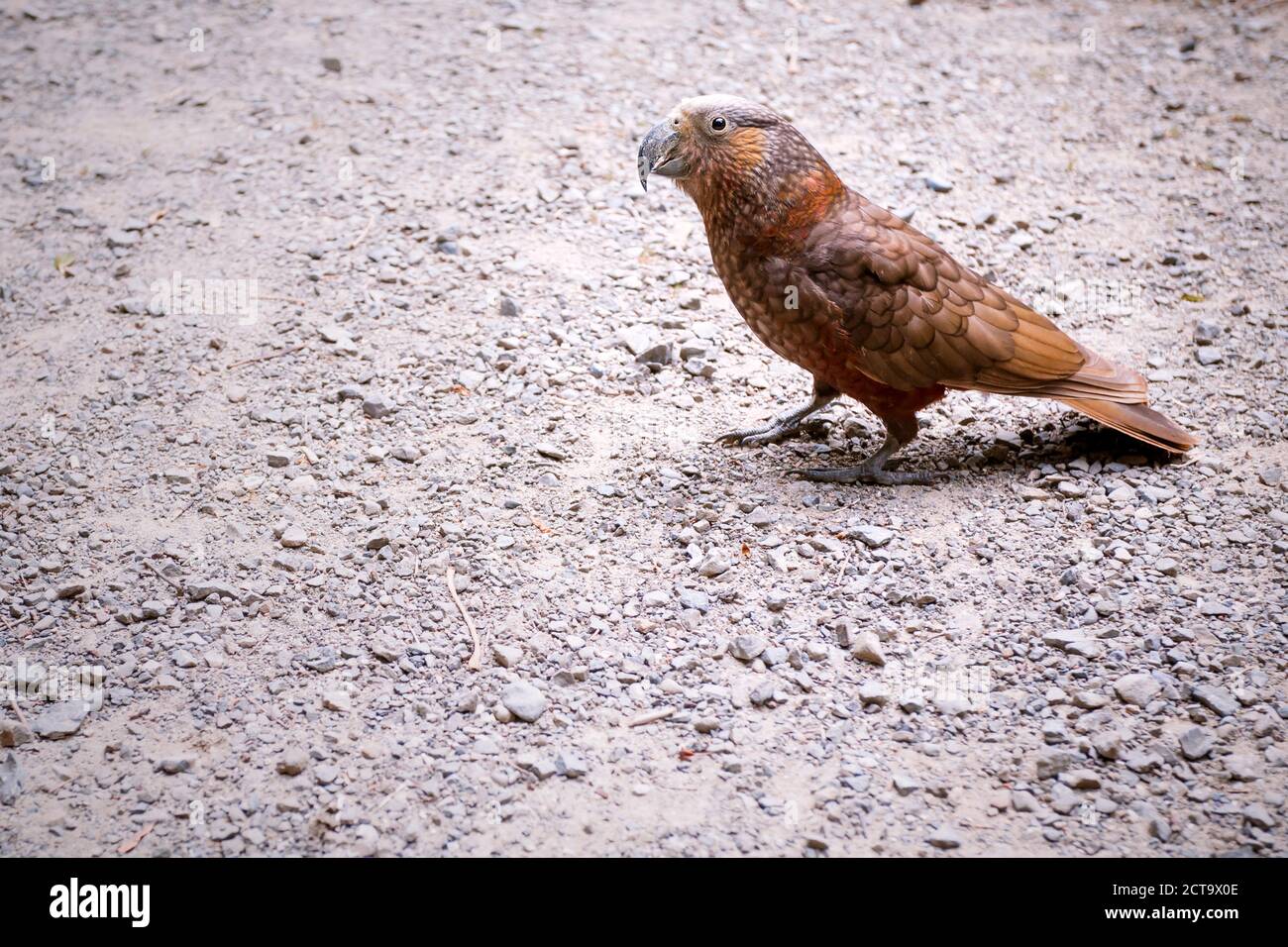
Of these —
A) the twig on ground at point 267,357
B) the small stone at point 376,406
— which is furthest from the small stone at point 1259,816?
the twig on ground at point 267,357

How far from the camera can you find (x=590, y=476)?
13.1ft

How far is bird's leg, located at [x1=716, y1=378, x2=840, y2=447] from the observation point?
4.18 metres

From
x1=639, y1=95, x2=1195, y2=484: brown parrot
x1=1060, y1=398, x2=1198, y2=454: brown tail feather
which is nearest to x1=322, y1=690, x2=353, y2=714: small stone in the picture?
x1=639, y1=95, x2=1195, y2=484: brown parrot

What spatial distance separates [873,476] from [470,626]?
5.24ft

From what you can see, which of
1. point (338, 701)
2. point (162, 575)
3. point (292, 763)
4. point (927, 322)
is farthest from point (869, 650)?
point (162, 575)

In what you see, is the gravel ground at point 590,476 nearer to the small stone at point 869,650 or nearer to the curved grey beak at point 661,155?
the small stone at point 869,650

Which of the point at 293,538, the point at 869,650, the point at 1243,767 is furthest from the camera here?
the point at 293,538

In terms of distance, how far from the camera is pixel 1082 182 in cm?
555

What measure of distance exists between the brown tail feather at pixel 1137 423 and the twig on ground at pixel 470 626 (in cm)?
225

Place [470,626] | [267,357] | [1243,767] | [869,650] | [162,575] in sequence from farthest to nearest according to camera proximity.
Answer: [267,357]
[162,575]
[470,626]
[869,650]
[1243,767]

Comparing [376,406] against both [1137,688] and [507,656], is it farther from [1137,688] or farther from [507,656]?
[1137,688]

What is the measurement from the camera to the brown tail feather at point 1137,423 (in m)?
3.83

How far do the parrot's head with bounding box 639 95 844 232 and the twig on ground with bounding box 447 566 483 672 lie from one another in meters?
1.57
